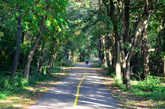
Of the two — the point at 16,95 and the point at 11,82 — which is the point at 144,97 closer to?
the point at 16,95

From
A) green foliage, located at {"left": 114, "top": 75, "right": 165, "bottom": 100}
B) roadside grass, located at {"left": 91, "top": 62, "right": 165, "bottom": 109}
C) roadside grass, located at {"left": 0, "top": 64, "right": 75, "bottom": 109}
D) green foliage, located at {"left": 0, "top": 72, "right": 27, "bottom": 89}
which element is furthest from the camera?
green foliage, located at {"left": 0, "top": 72, "right": 27, "bottom": 89}

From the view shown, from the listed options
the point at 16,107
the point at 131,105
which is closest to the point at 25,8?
the point at 16,107

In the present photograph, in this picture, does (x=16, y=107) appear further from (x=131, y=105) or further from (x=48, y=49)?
(x=48, y=49)

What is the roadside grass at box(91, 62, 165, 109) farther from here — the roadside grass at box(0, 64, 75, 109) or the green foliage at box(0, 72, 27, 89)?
the green foliage at box(0, 72, 27, 89)

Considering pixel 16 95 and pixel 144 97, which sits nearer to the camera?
pixel 144 97

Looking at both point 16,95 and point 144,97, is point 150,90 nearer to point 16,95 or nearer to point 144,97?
point 144,97

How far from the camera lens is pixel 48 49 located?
978 inches

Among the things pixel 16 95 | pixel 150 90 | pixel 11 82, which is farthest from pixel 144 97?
pixel 11 82

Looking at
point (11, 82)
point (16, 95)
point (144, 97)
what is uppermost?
point (11, 82)

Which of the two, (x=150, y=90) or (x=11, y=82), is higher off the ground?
(x=11, y=82)

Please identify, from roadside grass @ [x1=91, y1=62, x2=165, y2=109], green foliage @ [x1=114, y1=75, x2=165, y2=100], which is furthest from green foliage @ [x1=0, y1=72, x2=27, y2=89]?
green foliage @ [x1=114, y1=75, x2=165, y2=100]

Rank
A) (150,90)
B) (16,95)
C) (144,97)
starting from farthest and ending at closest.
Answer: (150,90) < (16,95) < (144,97)

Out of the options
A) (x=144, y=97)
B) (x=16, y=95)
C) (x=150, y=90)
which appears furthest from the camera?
(x=150, y=90)

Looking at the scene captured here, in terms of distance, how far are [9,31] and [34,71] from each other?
5113 millimetres
